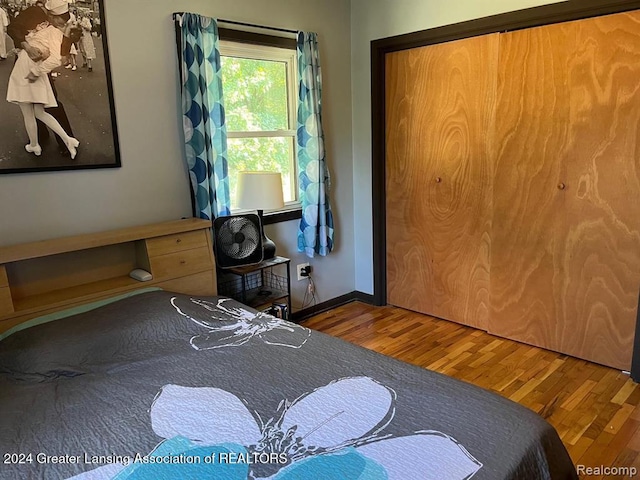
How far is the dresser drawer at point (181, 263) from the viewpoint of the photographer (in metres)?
2.56

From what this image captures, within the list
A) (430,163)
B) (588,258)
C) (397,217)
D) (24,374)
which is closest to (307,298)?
(397,217)

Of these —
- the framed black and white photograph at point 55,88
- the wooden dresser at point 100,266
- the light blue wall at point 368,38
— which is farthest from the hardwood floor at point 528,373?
the framed black and white photograph at point 55,88

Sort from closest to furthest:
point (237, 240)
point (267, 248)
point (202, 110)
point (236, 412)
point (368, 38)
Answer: point (236, 412)
point (202, 110)
point (237, 240)
point (267, 248)
point (368, 38)

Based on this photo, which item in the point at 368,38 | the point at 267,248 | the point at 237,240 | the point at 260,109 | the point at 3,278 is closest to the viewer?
the point at 3,278

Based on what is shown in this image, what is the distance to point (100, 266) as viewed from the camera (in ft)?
8.52

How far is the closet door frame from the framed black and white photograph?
1.88m

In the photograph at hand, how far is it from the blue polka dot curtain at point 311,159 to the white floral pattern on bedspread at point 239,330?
1202 mm

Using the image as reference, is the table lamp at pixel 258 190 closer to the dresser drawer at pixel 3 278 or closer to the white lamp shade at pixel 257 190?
the white lamp shade at pixel 257 190

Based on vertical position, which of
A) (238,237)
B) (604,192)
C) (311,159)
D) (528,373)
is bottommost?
(528,373)

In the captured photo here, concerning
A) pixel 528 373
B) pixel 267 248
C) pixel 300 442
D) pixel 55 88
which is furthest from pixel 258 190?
pixel 528 373

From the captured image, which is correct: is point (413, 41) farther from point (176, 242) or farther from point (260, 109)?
point (176, 242)

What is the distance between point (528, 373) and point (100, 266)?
2.45 m

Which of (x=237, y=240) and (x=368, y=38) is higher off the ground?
(x=368, y=38)

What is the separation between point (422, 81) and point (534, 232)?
4.21 ft
